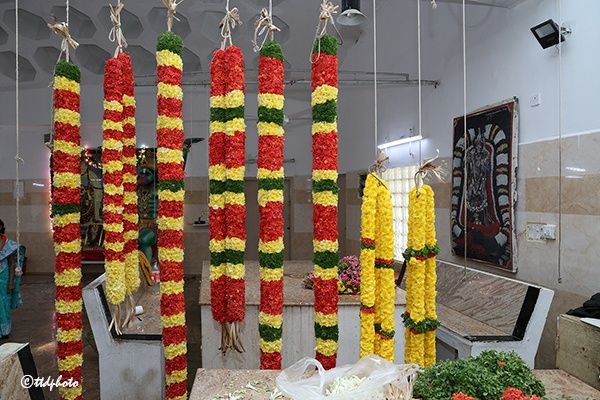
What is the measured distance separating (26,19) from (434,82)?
23.6 ft

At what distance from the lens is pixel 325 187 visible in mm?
2115

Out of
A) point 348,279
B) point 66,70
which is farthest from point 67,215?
point 348,279

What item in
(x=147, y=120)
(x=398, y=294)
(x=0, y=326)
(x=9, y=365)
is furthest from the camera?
(x=147, y=120)

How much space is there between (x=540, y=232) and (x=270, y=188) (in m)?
2.74

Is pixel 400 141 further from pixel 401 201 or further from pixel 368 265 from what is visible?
pixel 368 265

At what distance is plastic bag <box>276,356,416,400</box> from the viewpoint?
165cm

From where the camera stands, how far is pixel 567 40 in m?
3.32

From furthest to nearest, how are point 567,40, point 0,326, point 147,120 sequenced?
point 147,120, point 0,326, point 567,40

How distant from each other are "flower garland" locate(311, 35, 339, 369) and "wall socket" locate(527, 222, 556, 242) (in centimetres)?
234

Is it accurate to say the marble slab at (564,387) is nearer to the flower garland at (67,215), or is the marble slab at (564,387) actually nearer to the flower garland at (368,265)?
the flower garland at (368,265)

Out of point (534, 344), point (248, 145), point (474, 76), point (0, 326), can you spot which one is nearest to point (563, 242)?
point (534, 344)

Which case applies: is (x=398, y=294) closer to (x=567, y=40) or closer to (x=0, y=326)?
(x=567, y=40)

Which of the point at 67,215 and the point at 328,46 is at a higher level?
the point at 328,46

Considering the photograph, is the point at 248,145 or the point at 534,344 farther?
the point at 248,145
